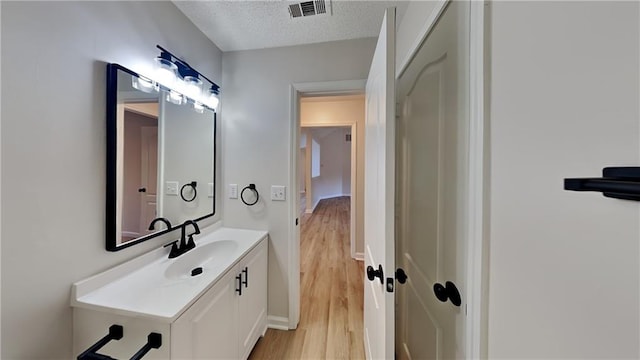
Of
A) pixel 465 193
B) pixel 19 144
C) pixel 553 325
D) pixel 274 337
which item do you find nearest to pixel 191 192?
pixel 19 144

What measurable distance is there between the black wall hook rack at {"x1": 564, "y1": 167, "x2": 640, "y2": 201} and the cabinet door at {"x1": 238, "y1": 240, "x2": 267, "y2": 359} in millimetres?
1523

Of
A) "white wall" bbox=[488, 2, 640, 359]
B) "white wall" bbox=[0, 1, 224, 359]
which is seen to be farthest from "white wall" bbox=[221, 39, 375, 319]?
"white wall" bbox=[488, 2, 640, 359]

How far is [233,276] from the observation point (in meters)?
1.34

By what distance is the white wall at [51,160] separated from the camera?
2.49 ft

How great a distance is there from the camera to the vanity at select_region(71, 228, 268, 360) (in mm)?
890

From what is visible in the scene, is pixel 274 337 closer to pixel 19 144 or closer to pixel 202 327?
pixel 202 327

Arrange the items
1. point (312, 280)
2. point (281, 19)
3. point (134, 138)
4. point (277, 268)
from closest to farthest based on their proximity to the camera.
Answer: point (134, 138)
point (281, 19)
point (277, 268)
point (312, 280)

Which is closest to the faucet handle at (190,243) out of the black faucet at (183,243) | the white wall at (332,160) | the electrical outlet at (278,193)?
the black faucet at (183,243)

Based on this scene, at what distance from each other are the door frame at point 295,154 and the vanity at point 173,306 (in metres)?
0.36

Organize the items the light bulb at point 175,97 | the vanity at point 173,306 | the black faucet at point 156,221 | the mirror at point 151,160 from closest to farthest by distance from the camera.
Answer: the vanity at point 173,306
the mirror at point 151,160
the black faucet at point 156,221
the light bulb at point 175,97

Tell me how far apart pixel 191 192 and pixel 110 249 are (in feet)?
2.06

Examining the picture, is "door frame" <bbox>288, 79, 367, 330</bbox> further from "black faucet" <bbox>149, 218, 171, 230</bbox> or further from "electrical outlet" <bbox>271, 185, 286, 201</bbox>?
"black faucet" <bbox>149, 218, 171, 230</bbox>

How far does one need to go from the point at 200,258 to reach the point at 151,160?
2.35 ft

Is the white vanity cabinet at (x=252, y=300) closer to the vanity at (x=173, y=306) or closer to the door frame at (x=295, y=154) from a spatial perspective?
the vanity at (x=173, y=306)
